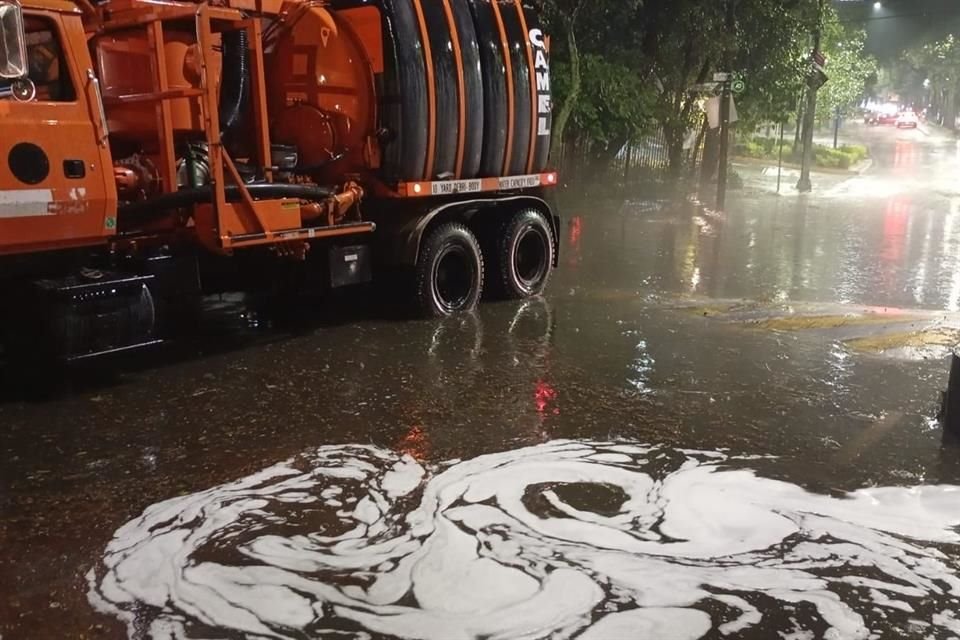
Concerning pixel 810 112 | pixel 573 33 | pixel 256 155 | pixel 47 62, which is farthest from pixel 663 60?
pixel 47 62

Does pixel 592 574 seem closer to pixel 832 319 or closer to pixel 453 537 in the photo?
pixel 453 537

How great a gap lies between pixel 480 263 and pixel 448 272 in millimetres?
373

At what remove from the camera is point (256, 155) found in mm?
7902

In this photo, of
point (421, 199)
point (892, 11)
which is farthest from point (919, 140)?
point (421, 199)

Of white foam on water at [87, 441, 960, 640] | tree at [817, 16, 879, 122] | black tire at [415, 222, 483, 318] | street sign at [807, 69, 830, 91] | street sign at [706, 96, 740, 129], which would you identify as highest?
tree at [817, 16, 879, 122]

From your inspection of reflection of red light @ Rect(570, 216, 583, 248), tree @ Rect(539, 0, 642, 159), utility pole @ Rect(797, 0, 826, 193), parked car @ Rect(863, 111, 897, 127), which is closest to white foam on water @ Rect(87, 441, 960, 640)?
reflection of red light @ Rect(570, 216, 583, 248)

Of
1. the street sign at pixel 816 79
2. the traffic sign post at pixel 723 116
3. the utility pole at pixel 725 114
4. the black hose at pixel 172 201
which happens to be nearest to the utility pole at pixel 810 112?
the street sign at pixel 816 79

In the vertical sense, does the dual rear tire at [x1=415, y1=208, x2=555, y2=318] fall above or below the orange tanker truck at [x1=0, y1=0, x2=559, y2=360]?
below

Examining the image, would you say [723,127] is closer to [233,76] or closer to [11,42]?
[233,76]

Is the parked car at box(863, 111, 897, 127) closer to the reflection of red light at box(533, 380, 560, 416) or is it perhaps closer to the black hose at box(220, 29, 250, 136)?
the black hose at box(220, 29, 250, 136)

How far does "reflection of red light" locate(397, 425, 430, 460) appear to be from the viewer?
5.41 meters

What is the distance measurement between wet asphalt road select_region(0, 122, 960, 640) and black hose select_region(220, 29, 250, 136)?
2097mm

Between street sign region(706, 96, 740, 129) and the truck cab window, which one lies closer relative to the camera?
the truck cab window

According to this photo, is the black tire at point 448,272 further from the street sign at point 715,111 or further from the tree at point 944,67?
the tree at point 944,67
